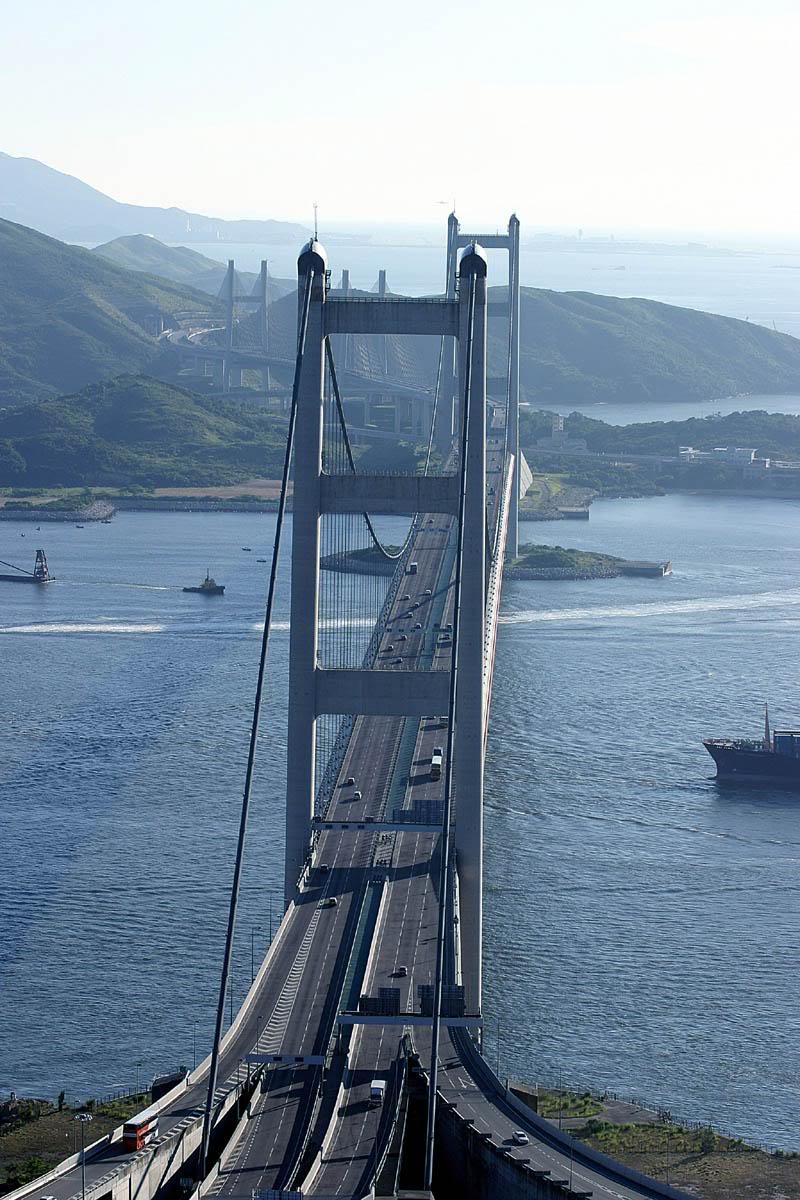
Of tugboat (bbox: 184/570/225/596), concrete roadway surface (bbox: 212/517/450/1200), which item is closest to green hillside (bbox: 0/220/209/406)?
tugboat (bbox: 184/570/225/596)

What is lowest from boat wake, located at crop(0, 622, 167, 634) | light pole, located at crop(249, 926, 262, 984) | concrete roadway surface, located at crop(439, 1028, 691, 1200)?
light pole, located at crop(249, 926, 262, 984)

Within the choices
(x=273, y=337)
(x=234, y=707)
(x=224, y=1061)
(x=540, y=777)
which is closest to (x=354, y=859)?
(x=224, y=1061)

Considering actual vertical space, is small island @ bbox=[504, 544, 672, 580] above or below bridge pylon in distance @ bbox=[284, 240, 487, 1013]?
below

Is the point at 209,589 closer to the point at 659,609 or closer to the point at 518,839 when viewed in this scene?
the point at 659,609

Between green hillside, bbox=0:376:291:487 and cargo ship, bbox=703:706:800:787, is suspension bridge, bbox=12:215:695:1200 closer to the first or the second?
cargo ship, bbox=703:706:800:787

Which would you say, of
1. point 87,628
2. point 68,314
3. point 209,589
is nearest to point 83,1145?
point 87,628

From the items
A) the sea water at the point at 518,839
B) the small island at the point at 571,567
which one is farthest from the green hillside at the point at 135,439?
the sea water at the point at 518,839
